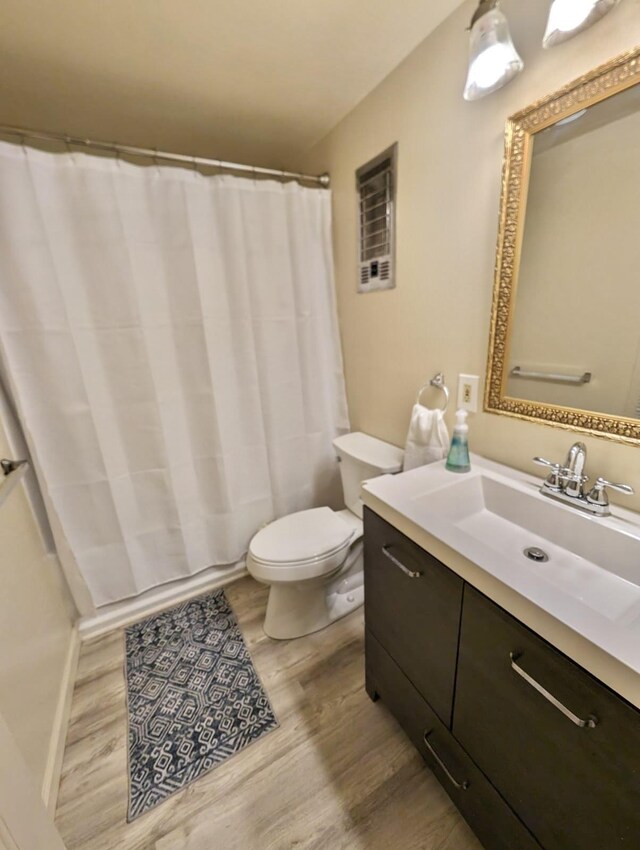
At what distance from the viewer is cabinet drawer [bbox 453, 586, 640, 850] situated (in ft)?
1.70

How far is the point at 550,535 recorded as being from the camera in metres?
0.90

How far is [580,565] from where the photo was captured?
0.81 meters

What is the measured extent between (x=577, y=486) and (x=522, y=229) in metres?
0.70

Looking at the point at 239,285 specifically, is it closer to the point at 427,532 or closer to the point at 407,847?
the point at 427,532

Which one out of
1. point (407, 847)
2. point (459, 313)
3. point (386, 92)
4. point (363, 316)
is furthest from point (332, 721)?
point (386, 92)

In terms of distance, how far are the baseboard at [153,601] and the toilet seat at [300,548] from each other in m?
0.54

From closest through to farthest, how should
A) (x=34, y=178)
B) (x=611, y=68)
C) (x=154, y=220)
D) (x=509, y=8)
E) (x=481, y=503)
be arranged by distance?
(x=611, y=68), (x=509, y=8), (x=481, y=503), (x=34, y=178), (x=154, y=220)

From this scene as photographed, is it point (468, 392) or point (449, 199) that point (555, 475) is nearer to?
point (468, 392)

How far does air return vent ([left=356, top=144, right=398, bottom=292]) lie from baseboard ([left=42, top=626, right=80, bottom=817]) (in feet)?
6.41

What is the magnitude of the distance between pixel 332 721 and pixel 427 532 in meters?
0.89

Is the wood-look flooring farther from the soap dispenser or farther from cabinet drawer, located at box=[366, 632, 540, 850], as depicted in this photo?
the soap dispenser

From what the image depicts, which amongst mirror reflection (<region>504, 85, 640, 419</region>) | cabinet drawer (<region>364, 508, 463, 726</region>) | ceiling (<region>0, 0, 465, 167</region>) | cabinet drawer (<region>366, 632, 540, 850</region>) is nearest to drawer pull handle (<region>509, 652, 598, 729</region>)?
cabinet drawer (<region>364, 508, 463, 726</region>)

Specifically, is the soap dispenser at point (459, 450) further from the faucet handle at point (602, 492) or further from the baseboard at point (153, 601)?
the baseboard at point (153, 601)

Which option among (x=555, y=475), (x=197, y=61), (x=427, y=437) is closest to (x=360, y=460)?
(x=427, y=437)
